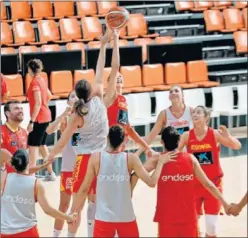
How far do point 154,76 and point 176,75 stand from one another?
0.43m

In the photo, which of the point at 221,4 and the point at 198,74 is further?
the point at 221,4

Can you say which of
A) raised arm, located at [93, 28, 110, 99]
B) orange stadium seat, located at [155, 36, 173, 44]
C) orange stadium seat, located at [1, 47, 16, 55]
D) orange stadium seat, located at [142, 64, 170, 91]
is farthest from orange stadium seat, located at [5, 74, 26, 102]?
raised arm, located at [93, 28, 110, 99]

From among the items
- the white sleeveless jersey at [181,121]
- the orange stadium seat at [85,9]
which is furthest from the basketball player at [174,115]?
the orange stadium seat at [85,9]

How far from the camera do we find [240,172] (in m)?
10.2

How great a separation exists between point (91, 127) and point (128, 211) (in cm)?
78

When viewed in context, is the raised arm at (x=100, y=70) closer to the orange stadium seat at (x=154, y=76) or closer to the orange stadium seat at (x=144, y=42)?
the orange stadium seat at (x=154, y=76)

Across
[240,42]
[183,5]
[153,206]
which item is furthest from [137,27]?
[153,206]

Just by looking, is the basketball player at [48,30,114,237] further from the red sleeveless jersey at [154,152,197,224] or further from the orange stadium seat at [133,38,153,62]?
the orange stadium seat at [133,38,153,62]

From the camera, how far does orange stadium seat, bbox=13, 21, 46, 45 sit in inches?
485

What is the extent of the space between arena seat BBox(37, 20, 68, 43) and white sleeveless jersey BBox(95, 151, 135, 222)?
7202mm

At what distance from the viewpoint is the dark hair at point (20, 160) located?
17.3ft

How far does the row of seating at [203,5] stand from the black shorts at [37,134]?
19.4 ft

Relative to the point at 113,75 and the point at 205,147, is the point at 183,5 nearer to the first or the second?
the point at 205,147

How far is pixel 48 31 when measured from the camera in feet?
41.3
